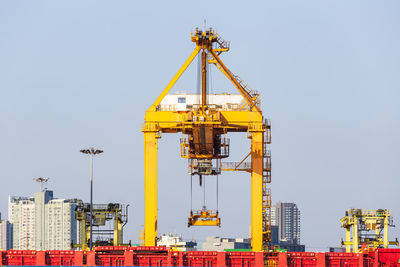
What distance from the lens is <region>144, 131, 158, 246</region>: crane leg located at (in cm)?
7469

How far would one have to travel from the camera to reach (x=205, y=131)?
7438 centimetres

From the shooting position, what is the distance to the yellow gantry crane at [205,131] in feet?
245

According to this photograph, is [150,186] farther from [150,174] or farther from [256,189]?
[256,189]

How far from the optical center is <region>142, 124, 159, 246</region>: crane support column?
7501cm

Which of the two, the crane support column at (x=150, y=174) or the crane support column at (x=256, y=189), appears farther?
the crane support column at (x=256, y=189)

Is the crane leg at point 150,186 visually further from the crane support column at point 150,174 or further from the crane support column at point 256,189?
the crane support column at point 256,189

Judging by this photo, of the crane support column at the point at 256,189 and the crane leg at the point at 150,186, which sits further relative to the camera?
the crane support column at the point at 256,189

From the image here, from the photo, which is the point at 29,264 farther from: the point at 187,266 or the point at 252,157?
the point at 252,157

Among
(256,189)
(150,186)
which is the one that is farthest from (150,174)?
(256,189)

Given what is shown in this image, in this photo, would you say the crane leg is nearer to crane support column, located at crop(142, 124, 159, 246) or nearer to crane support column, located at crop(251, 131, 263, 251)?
crane support column, located at crop(142, 124, 159, 246)

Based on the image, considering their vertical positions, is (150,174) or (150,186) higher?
(150,174)

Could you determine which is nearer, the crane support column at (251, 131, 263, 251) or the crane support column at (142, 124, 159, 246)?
the crane support column at (142, 124, 159, 246)

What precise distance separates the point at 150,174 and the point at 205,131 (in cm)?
625

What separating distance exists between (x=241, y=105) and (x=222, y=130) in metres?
3.68
